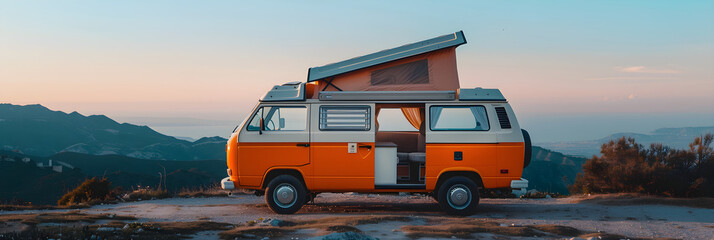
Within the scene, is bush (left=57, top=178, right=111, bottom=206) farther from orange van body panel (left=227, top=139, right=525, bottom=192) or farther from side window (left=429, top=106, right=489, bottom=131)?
side window (left=429, top=106, right=489, bottom=131)

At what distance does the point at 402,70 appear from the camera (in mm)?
12578

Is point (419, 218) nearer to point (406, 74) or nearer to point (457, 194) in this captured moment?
point (457, 194)

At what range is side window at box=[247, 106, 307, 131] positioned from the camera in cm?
1195

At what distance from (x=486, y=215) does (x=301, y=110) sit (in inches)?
173

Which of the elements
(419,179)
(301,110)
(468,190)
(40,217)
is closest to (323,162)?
(301,110)

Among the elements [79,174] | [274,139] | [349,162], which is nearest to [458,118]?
[349,162]

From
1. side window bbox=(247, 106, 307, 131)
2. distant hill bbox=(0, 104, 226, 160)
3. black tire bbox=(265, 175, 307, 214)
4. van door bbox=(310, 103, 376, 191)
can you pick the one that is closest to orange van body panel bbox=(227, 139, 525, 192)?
van door bbox=(310, 103, 376, 191)

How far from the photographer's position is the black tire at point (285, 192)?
12.0 metres

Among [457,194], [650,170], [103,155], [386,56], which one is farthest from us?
[103,155]

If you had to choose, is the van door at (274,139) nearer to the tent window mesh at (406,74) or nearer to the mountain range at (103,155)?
the tent window mesh at (406,74)

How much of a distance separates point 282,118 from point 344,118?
1.26 meters

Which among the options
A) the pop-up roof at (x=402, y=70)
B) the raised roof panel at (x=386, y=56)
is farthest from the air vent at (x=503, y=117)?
the raised roof panel at (x=386, y=56)

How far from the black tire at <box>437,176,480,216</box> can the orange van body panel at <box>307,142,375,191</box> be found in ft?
4.81

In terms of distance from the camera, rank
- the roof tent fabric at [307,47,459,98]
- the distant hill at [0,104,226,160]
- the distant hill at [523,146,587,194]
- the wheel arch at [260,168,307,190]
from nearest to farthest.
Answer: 1. the wheel arch at [260,168,307,190]
2. the roof tent fabric at [307,47,459,98]
3. the distant hill at [523,146,587,194]
4. the distant hill at [0,104,226,160]
